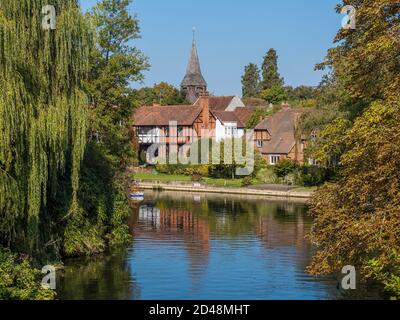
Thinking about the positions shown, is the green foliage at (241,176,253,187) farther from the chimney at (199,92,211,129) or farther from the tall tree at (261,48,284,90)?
the tall tree at (261,48,284,90)

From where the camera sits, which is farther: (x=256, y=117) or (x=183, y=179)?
(x=256, y=117)

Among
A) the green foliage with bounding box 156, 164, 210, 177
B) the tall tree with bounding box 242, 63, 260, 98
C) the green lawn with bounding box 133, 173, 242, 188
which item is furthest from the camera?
the tall tree with bounding box 242, 63, 260, 98

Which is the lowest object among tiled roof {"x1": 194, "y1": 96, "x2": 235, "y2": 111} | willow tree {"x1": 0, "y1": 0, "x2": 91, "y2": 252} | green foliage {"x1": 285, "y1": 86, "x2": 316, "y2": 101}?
willow tree {"x1": 0, "y1": 0, "x2": 91, "y2": 252}

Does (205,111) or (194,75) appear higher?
(194,75)

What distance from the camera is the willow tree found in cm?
1934

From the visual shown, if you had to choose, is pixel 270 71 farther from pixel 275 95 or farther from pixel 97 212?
pixel 97 212

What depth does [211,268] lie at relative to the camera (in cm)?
2722

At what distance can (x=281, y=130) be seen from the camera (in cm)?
7800

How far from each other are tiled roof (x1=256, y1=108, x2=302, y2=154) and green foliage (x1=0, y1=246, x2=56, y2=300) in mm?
55262

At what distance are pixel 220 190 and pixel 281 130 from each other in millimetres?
16786

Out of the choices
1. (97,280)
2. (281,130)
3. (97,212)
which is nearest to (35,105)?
(97,280)

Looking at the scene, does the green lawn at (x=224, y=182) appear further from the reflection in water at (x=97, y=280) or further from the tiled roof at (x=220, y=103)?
the tiled roof at (x=220, y=103)

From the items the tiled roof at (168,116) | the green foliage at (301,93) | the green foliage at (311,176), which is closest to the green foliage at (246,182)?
the green foliage at (311,176)

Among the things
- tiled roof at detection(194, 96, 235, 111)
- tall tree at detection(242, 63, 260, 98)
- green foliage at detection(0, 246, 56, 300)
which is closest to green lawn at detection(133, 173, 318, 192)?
tiled roof at detection(194, 96, 235, 111)
